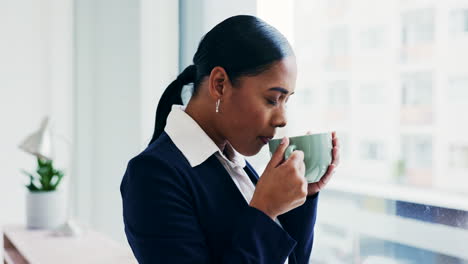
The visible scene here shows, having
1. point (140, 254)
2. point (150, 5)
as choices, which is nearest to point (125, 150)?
point (150, 5)

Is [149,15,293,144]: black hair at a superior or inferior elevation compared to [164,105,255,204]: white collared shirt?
superior

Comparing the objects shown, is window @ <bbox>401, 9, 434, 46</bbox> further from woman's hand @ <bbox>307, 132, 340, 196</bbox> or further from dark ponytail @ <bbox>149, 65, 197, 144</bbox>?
dark ponytail @ <bbox>149, 65, 197, 144</bbox>

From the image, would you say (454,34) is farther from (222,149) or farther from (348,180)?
(222,149)

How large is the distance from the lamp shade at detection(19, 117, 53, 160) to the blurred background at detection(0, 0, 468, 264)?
0.85 feet

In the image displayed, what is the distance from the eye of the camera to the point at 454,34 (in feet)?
3.30

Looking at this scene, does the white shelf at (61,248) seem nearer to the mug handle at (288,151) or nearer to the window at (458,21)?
the mug handle at (288,151)

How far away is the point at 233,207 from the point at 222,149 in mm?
137

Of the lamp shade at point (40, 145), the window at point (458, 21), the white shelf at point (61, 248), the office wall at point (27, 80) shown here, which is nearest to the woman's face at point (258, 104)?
the window at point (458, 21)

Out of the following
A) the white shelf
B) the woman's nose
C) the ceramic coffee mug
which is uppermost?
the woman's nose

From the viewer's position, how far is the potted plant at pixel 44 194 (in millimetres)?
1667

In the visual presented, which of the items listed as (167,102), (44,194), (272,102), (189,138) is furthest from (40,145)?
(272,102)

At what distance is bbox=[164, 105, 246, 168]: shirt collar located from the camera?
29.2 inches

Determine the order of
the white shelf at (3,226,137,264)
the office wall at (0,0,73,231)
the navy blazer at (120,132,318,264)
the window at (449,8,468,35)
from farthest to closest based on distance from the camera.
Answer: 1. the office wall at (0,0,73,231)
2. the white shelf at (3,226,137,264)
3. the window at (449,8,468,35)
4. the navy blazer at (120,132,318,264)

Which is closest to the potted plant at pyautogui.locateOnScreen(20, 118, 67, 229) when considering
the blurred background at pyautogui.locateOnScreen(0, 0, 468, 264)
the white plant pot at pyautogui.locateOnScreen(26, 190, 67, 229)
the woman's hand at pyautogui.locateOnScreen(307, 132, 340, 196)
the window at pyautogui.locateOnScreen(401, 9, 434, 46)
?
the white plant pot at pyautogui.locateOnScreen(26, 190, 67, 229)
